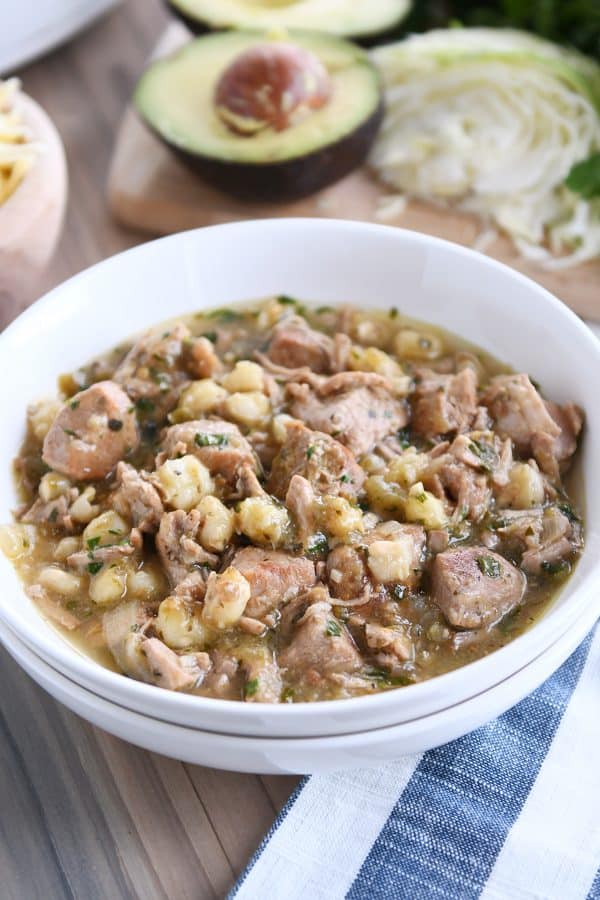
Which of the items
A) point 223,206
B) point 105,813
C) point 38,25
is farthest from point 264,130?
point 105,813

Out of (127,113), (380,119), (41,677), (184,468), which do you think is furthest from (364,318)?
(127,113)

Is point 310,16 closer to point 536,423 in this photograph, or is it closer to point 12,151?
point 12,151

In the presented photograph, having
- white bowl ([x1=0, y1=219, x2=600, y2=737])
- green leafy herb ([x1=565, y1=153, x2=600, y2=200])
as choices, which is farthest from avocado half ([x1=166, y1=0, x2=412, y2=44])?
white bowl ([x1=0, y1=219, x2=600, y2=737])

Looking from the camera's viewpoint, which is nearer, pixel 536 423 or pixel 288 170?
pixel 536 423

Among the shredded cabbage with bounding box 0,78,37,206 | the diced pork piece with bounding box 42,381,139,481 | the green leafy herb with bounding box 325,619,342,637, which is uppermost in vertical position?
the shredded cabbage with bounding box 0,78,37,206

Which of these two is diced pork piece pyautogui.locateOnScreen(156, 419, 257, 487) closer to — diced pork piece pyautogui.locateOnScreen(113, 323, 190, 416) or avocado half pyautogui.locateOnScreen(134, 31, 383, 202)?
diced pork piece pyautogui.locateOnScreen(113, 323, 190, 416)

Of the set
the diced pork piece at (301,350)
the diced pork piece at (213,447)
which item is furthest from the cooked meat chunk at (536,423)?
the diced pork piece at (213,447)

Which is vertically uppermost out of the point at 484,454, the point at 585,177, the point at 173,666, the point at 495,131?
the point at 173,666
